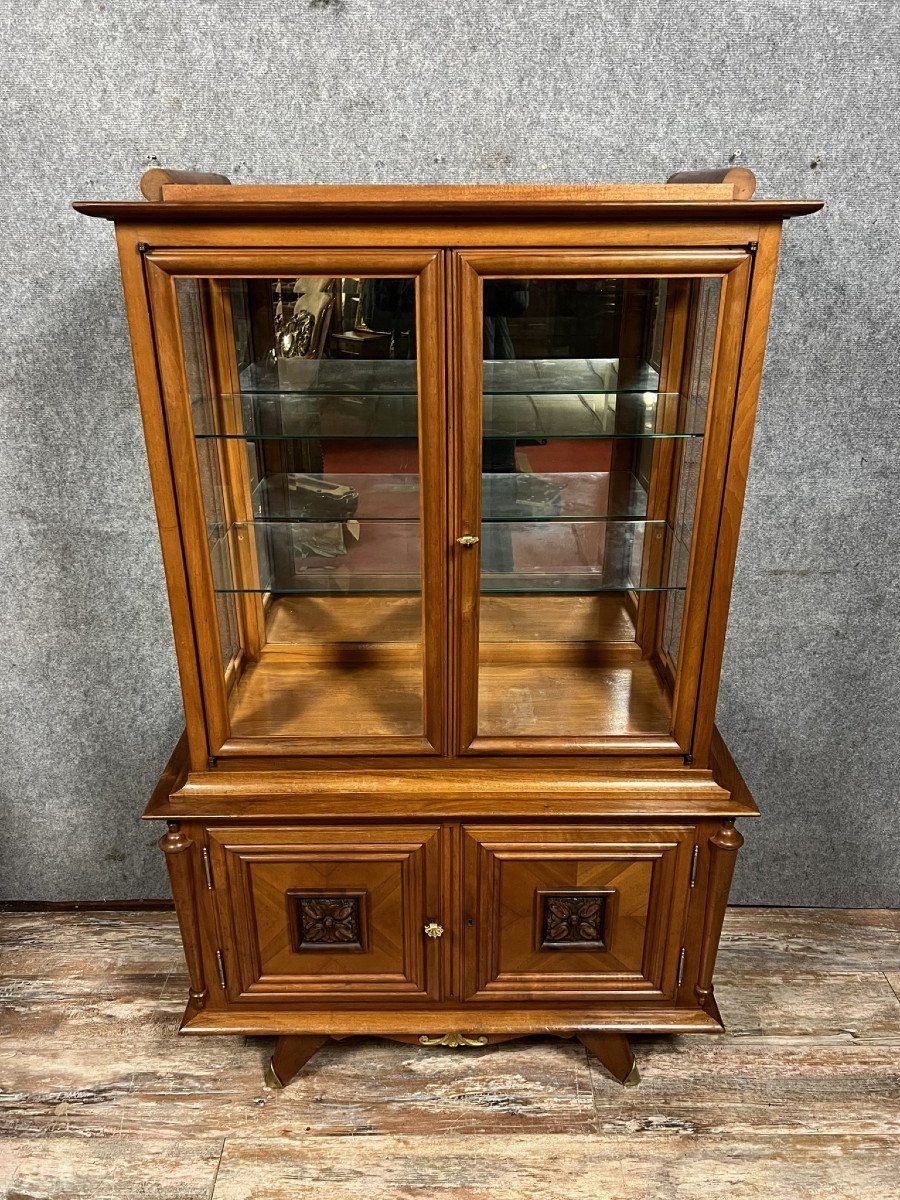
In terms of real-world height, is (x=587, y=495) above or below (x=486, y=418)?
below

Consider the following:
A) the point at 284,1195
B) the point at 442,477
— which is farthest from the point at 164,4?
the point at 284,1195

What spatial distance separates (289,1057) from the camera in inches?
55.5

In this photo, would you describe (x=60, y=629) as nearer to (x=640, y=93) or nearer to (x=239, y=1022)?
(x=239, y=1022)

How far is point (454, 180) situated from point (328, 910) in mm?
1081

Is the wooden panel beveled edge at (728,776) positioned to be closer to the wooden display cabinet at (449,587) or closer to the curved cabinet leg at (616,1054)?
the wooden display cabinet at (449,587)

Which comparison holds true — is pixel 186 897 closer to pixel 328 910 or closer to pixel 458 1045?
pixel 328 910

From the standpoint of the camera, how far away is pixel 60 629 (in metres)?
1.57

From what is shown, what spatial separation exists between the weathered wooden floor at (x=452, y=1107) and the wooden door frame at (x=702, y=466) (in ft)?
1.91

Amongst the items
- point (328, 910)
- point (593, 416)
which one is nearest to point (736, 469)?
point (593, 416)

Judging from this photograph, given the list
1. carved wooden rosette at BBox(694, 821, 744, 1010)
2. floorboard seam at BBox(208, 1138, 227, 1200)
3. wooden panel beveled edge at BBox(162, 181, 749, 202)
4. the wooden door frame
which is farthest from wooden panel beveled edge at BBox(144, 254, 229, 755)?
carved wooden rosette at BBox(694, 821, 744, 1010)

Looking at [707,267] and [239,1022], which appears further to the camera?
[239,1022]

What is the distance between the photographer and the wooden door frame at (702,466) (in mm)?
1008

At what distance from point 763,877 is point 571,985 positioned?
0.57 metres

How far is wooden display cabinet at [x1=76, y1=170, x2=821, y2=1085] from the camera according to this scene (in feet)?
3.30
